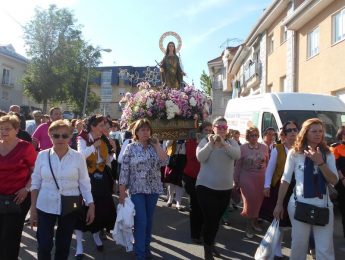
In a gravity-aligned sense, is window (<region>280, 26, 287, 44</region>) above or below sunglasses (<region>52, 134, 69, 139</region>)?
Result: above

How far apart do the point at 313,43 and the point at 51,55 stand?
3237 centimetres

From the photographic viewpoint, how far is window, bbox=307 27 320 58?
60.6 feet

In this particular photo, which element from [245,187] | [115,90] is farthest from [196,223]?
[115,90]

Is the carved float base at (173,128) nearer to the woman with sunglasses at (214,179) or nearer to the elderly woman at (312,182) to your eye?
the woman with sunglasses at (214,179)

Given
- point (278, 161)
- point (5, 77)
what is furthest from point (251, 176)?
point (5, 77)

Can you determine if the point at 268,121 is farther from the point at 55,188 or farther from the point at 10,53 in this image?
the point at 10,53

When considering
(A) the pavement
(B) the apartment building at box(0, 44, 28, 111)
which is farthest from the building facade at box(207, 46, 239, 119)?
(A) the pavement

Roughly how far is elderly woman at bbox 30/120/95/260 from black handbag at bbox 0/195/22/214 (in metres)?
0.36

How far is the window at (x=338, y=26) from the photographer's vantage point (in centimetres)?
1594

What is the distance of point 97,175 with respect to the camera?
20.4 feet

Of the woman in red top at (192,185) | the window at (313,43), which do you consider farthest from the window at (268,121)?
the window at (313,43)

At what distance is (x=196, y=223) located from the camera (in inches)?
277

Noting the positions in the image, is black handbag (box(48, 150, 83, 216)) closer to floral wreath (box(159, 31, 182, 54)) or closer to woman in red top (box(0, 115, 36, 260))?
woman in red top (box(0, 115, 36, 260))

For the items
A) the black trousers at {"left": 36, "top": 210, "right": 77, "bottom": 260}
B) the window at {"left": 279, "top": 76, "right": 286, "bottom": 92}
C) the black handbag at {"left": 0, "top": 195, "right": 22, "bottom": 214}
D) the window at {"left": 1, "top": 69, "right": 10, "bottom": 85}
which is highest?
the window at {"left": 1, "top": 69, "right": 10, "bottom": 85}
